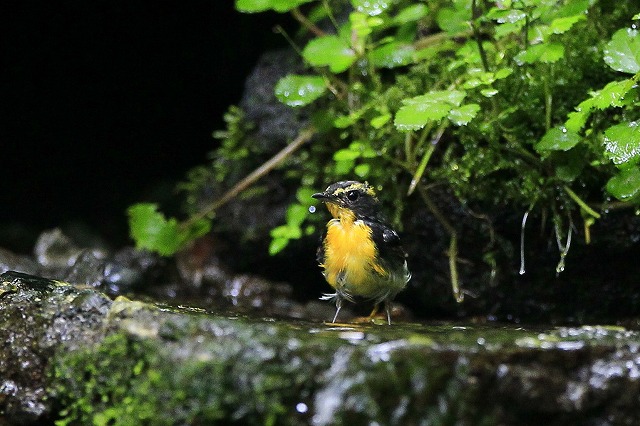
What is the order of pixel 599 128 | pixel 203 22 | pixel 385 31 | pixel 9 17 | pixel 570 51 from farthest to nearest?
pixel 203 22 < pixel 9 17 < pixel 385 31 < pixel 570 51 < pixel 599 128

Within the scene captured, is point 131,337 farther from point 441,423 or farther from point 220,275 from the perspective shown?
point 220,275

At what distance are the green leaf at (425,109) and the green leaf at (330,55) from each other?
86 cm

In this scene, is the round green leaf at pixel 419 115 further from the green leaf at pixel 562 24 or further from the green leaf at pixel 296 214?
the green leaf at pixel 296 214

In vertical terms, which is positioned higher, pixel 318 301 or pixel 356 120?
pixel 356 120

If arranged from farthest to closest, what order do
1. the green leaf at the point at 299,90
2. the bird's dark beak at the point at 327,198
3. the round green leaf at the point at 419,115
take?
the green leaf at the point at 299,90, the bird's dark beak at the point at 327,198, the round green leaf at the point at 419,115

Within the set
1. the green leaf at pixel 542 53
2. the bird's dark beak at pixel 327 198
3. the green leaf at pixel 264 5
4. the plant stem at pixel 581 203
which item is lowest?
the plant stem at pixel 581 203

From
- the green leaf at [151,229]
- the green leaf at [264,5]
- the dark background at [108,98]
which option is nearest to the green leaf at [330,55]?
the green leaf at [264,5]

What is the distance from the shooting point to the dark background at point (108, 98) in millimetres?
7297

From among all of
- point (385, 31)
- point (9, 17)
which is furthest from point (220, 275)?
point (9, 17)

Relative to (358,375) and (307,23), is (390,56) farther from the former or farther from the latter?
(358,375)

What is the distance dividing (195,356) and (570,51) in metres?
3.16

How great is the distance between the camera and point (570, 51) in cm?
461

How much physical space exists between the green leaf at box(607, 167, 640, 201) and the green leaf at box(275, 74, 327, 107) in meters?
1.95

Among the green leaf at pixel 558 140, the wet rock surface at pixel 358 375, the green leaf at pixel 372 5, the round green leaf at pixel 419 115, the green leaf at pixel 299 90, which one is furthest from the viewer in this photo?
the green leaf at pixel 299 90
